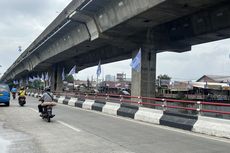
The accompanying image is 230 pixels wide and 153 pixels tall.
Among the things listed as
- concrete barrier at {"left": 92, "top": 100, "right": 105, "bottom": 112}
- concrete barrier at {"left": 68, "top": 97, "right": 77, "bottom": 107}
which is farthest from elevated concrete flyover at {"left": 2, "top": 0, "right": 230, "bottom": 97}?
Result: concrete barrier at {"left": 68, "top": 97, "right": 77, "bottom": 107}

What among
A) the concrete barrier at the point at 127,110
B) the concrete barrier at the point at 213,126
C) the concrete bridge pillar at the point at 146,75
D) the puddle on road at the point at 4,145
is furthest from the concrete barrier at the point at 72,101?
the puddle on road at the point at 4,145

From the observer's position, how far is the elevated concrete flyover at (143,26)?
17219 millimetres

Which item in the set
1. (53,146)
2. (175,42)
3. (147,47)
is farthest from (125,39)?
(53,146)

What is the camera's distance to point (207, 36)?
69.3ft

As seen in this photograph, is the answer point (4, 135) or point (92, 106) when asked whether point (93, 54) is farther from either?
point (4, 135)

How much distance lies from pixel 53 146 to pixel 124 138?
7.98 ft

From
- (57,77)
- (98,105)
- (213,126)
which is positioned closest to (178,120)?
(213,126)

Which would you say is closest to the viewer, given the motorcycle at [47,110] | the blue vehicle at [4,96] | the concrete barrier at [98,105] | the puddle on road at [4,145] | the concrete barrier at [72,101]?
the puddle on road at [4,145]

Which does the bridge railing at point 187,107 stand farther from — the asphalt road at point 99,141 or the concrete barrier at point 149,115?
the asphalt road at point 99,141

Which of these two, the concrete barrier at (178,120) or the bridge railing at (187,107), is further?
the concrete barrier at (178,120)

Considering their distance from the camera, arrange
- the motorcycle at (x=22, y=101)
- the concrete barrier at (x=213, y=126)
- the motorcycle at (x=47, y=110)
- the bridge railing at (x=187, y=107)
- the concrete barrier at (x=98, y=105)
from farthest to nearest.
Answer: the motorcycle at (x=22, y=101)
the concrete barrier at (x=98, y=105)
the motorcycle at (x=47, y=110)
the bridge railing at (x=187, y=107)
the concrete barrier at (x=213, y=126)

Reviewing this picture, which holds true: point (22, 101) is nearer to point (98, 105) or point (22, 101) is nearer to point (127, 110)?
point (98, 105)

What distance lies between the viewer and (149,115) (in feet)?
47.3

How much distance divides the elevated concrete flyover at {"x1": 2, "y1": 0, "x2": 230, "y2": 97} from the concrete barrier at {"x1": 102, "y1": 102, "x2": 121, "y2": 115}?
513 centimetres
